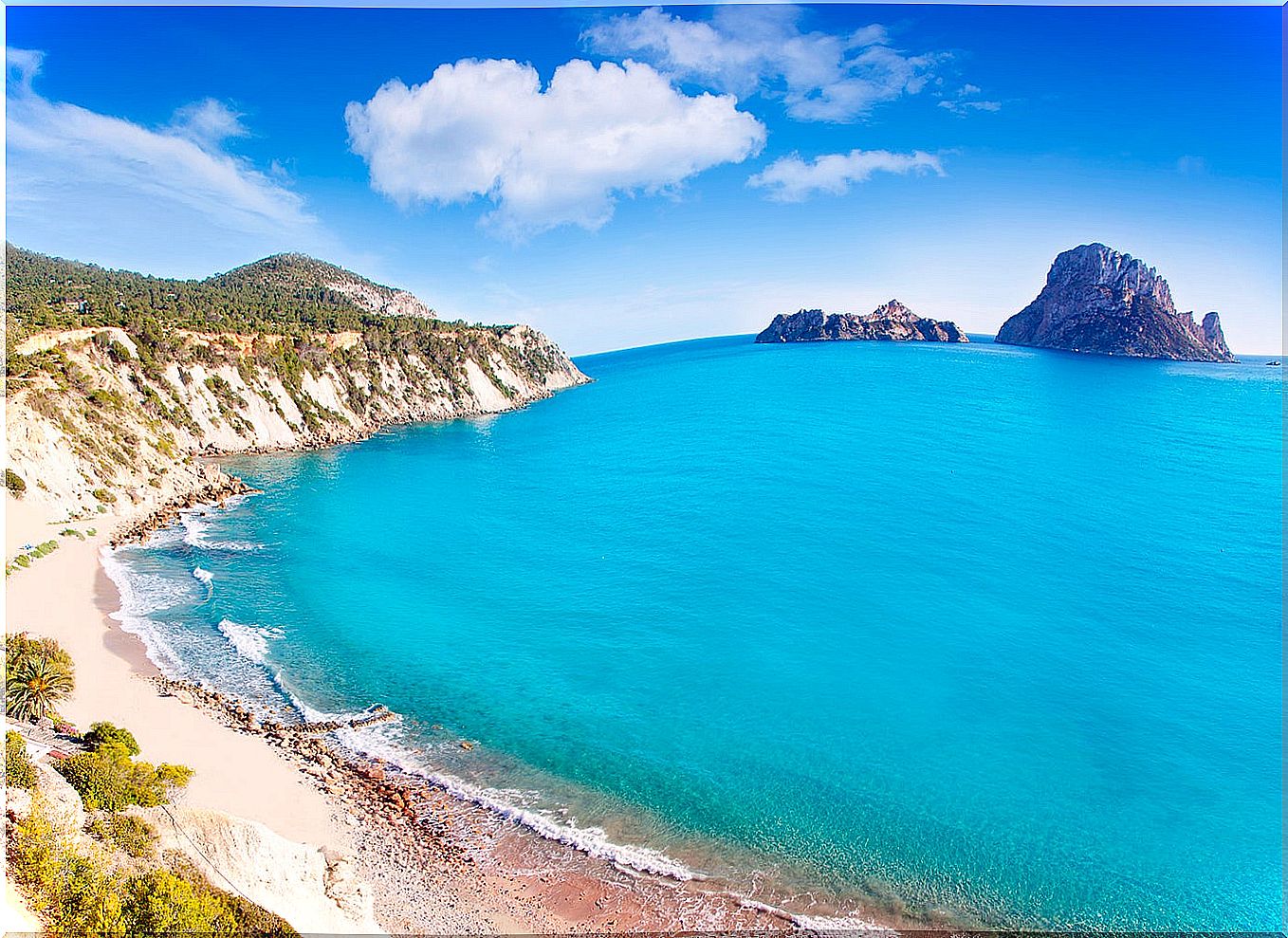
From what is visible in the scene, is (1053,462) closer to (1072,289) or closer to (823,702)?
(823,702)

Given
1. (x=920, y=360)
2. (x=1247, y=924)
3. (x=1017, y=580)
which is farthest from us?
(x=920, y=360)

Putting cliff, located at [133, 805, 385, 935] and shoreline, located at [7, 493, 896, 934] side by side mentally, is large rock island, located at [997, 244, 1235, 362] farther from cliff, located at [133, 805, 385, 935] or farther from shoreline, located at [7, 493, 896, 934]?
cliff, located at [133, 805, 385, 935]

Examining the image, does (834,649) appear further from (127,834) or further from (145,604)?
(145,604)

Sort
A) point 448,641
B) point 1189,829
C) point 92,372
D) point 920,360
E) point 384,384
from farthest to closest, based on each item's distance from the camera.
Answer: point 920,360, point 384,384, point 92,372, point 448,641, point 1189,829

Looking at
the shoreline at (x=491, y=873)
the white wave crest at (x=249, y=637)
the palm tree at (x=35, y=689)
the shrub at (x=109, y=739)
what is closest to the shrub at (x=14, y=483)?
the white wave crest at (x=249, y=637)

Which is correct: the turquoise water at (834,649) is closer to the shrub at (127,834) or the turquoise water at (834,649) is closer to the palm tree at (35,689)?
the palm tree at (35,689)

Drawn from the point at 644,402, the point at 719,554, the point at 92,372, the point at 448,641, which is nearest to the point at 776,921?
the point at 448,641

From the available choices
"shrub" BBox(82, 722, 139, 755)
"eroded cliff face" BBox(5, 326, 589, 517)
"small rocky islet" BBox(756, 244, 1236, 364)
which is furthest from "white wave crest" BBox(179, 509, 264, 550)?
"small rocky islet" BBox(756, 244, 1236, 364)
